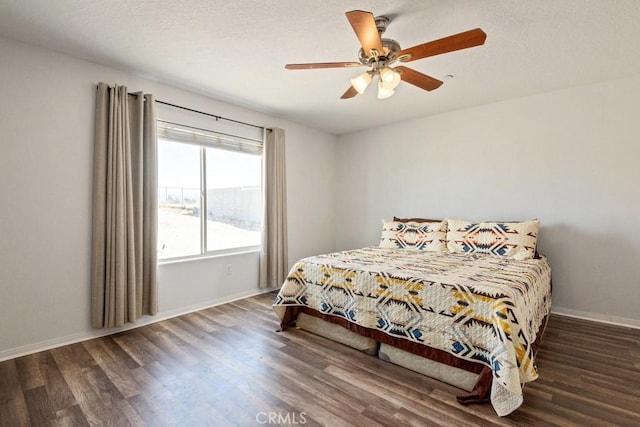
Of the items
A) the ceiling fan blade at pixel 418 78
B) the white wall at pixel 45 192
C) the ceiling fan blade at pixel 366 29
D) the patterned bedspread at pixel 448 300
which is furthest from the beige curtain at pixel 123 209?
the ceiling fan blade at pixel 418 78

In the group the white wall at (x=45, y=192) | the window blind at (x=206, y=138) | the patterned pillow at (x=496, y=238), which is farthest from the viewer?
the window blind at (x=206, y=138)

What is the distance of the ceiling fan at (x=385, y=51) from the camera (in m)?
1.63

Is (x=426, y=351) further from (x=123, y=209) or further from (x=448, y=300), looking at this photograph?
(x=123, y=209)

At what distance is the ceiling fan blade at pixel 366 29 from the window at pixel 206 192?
2.24 m

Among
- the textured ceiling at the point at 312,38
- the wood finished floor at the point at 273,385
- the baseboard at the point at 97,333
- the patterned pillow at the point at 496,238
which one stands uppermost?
the textured ceiling at the point at 312,38

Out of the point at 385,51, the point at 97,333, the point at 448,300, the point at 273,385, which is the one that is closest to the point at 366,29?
the point at 385,51

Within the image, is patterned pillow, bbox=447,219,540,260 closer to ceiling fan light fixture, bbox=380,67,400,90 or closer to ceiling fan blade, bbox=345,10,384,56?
ceiling fan light fixture, bbox=380,67,400,90

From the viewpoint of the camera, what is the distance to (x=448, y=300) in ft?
6.48

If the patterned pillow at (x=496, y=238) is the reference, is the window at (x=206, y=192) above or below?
above

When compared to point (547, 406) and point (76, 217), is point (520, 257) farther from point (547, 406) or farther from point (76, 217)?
point (76, 217)

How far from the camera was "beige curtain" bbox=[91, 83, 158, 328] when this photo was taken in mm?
2584

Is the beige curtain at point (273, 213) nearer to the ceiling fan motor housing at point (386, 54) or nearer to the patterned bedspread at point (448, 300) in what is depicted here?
the patterned bedspread at point (448, 300)

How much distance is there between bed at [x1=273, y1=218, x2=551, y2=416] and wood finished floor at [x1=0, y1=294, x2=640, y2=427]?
0.14 meters

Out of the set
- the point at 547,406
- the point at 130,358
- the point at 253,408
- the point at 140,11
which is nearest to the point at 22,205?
the point at 130,358
